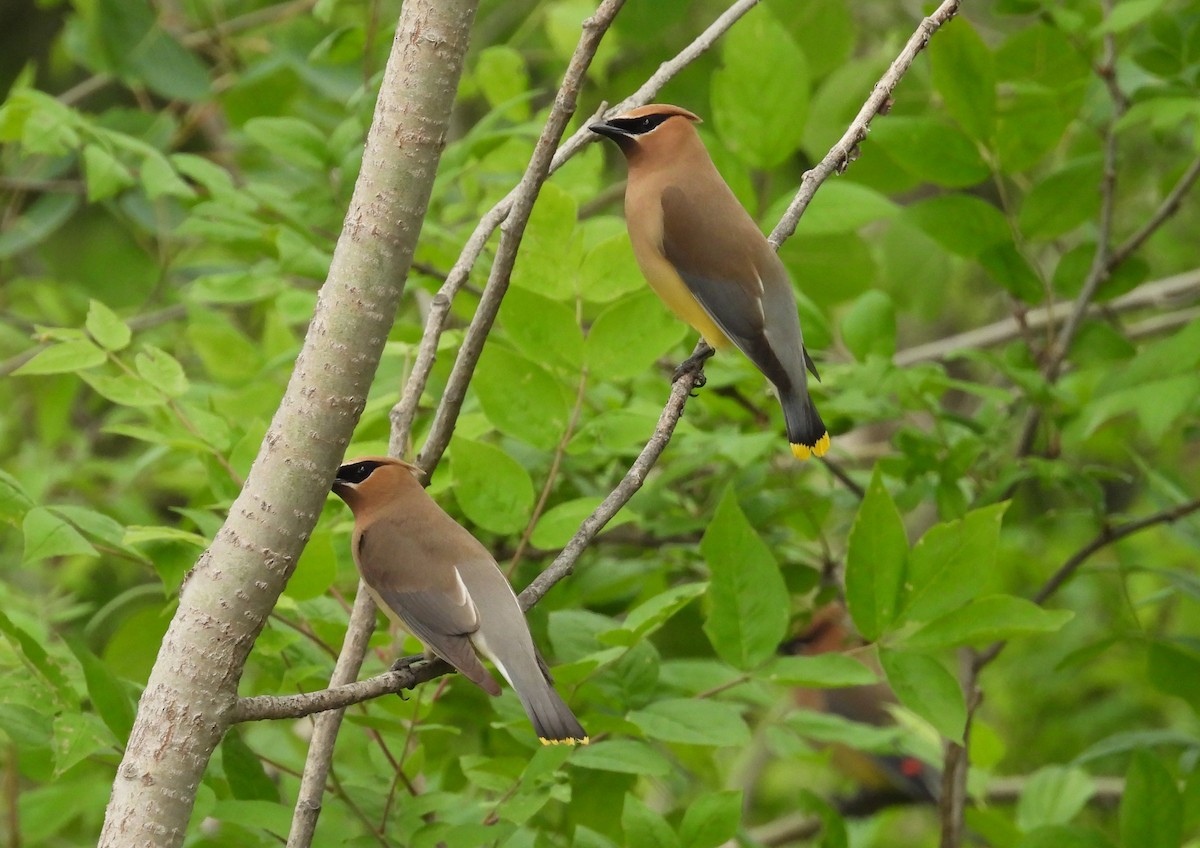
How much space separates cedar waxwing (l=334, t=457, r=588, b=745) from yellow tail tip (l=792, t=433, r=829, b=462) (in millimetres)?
638

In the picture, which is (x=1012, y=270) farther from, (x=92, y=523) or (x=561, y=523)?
(x=92, y=523)

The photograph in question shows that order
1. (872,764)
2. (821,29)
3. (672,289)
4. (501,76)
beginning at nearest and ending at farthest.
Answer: (672,289), (501,76), (821,29), (872,764)

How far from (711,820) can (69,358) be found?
1427 mm

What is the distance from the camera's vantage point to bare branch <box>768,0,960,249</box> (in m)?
2.52

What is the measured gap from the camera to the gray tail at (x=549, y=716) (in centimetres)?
222

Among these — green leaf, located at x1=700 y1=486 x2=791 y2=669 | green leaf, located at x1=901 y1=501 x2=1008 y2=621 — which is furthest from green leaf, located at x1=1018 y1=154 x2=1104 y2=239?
green leaf, located at x1=700 y1=486 x2=791 y2=669

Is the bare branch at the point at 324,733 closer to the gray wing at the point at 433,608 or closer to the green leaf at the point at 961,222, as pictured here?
the gray wing at the point at 433,608

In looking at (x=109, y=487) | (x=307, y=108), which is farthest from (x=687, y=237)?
(x=109, y=487)

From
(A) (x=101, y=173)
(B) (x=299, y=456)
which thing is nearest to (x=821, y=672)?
(B) (x=299, y=456)

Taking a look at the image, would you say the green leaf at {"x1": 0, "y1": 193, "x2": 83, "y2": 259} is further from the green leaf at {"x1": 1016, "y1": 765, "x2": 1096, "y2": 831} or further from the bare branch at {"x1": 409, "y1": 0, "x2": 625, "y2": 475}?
the green leaf at {"x1": 1016, "y1": 765, "x2": 1096, "y2": 831}

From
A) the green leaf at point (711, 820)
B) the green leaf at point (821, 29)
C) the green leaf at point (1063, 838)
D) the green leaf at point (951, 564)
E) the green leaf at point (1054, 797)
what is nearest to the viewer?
the green leaf at point (711, 820)

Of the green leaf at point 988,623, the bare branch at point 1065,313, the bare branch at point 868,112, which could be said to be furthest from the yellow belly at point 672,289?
the bare branch at point 1065,313

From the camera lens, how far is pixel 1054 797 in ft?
11.5

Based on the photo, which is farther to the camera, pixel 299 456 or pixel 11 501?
pixel 11 501
